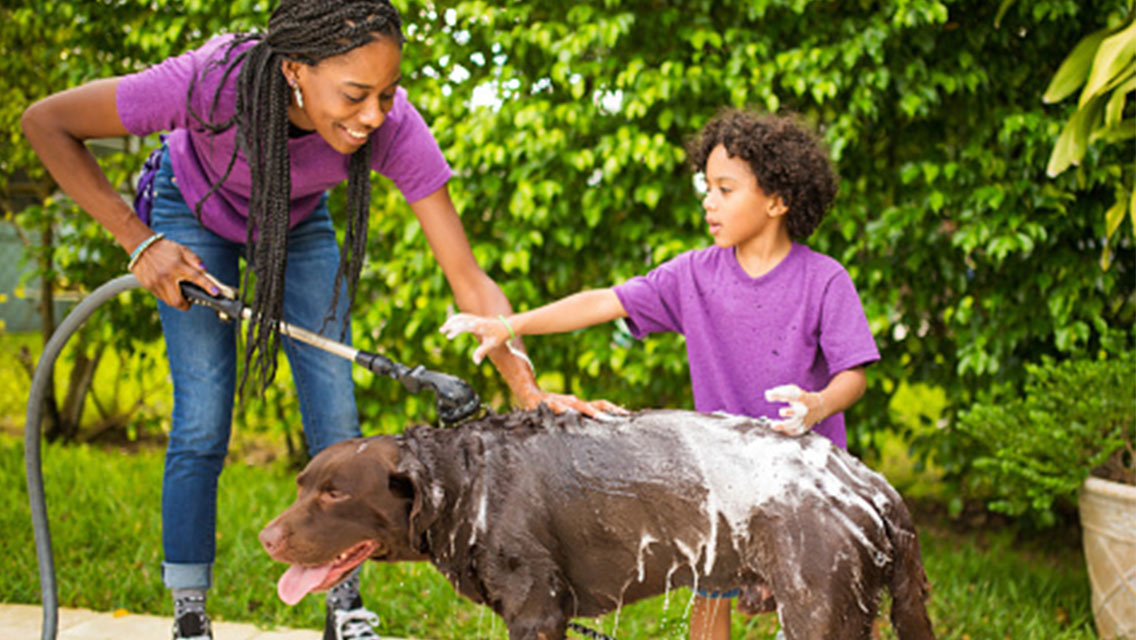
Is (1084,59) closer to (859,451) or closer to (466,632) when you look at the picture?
(859,451)

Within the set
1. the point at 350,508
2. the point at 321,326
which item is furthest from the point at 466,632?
the point at 350,508

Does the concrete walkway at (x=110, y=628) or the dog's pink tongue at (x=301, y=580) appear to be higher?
the dog's pink tongue at (x=301, y=580)

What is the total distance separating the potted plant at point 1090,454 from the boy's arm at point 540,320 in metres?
1.93

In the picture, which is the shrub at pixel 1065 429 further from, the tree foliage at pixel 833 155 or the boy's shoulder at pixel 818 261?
the boy's shoulder at pixel 818 261

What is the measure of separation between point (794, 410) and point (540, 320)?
74cm

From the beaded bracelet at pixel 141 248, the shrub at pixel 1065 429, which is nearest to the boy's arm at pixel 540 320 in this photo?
the beaded bracelet at pixel 141 248

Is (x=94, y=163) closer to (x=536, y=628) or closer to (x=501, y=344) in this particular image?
(x=501, y=344)

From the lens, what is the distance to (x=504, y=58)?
195 inches

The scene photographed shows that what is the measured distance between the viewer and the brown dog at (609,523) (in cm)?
208

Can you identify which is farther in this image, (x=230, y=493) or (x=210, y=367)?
(x=230, y=493)

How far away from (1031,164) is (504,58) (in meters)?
2.33

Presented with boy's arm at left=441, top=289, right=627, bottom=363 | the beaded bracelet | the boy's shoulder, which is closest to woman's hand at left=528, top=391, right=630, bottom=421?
boy's arm at left=441, top=289, right=627, bottom=363

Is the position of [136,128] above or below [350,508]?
above

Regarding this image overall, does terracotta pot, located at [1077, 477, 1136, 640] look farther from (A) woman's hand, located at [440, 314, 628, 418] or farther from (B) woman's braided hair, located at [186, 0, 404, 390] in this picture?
(B) woman's braided hair, located at [186, 0, 404, 390]
